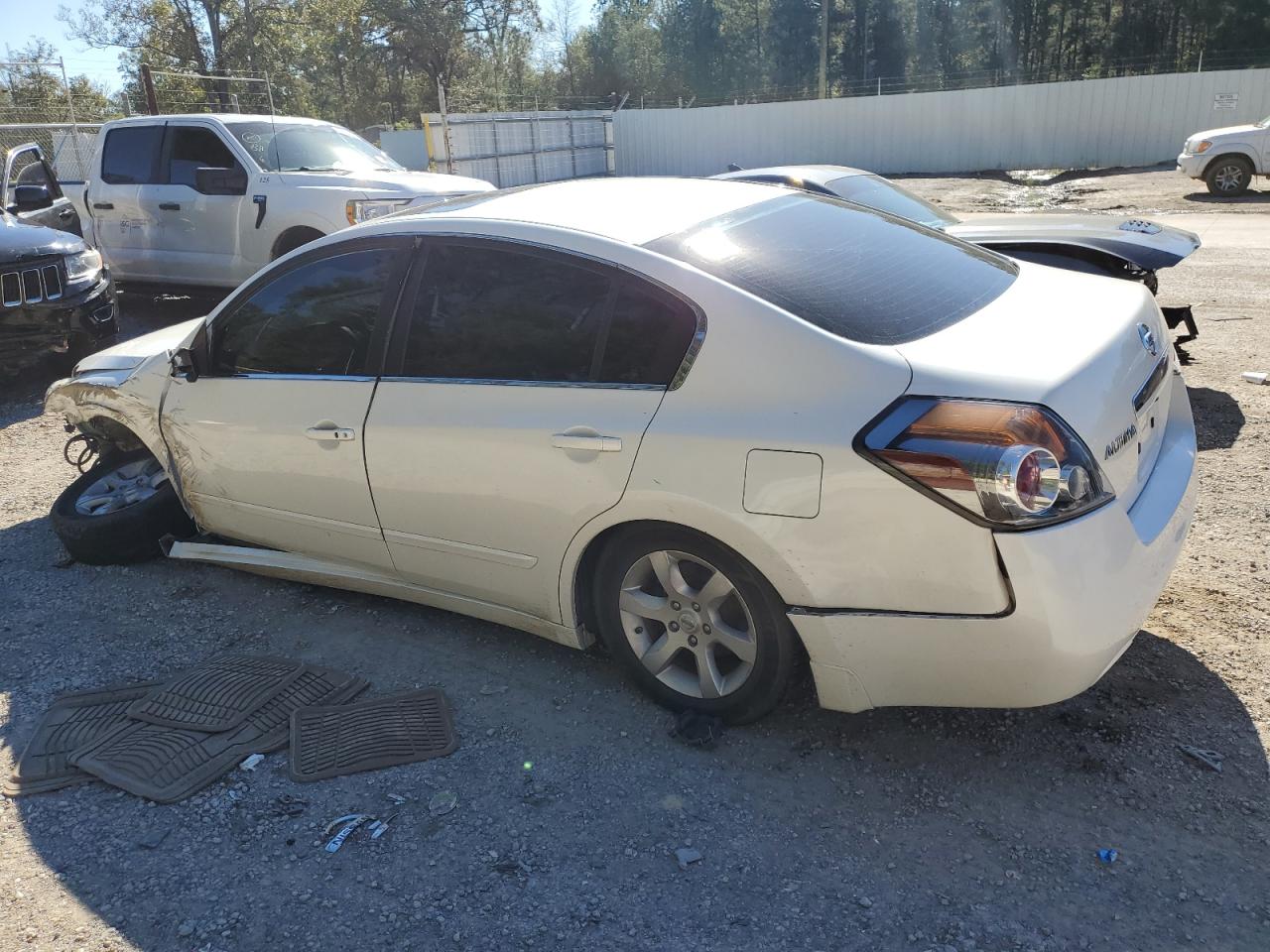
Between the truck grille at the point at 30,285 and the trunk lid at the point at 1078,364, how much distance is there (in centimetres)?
760

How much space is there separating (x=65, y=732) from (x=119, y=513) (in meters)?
1.50

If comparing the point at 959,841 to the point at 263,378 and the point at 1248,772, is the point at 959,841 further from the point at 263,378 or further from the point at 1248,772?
the point at 263,378

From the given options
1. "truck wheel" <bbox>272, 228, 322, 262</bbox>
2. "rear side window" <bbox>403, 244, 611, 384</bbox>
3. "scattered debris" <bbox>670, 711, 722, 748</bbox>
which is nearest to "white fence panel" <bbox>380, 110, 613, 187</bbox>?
"truck wheel" <bbox>272, 228, 322, 262</bbox>

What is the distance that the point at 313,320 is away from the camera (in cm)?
390

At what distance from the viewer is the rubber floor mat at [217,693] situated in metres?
3.47

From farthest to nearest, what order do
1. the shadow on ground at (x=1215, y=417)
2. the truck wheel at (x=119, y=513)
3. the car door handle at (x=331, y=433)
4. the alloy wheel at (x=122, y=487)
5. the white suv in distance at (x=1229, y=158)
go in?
the white suv in distance at (x=1229, y=158) → the shadow on ground at (x=1215, y=417) → the alloy wheel at (x=122, y=487) → the truck wheel at (x=119, y=513) → the car door handle at (x=331, y=433)

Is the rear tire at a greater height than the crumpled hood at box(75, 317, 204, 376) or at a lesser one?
lesser

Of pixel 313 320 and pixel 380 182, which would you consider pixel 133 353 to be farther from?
pixel 380 182

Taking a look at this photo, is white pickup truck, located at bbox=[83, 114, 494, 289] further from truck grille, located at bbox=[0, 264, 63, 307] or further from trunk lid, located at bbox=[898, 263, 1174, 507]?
trunk lid, located at bbox=[898, 263, 1174, 507]

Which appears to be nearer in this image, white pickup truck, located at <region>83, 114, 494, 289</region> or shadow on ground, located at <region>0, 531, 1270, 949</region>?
shadow on ground, located at <region>0, 531, 1270, 949</region>

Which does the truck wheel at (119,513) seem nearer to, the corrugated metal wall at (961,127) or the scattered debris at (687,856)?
the scattered debris at (687,856)

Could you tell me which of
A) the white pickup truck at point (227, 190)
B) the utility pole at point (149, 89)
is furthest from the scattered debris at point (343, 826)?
the utility pole at point (149, 89)

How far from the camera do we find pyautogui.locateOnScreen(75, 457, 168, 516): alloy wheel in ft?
16.1

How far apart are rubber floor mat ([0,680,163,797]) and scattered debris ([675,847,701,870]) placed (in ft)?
6.36
